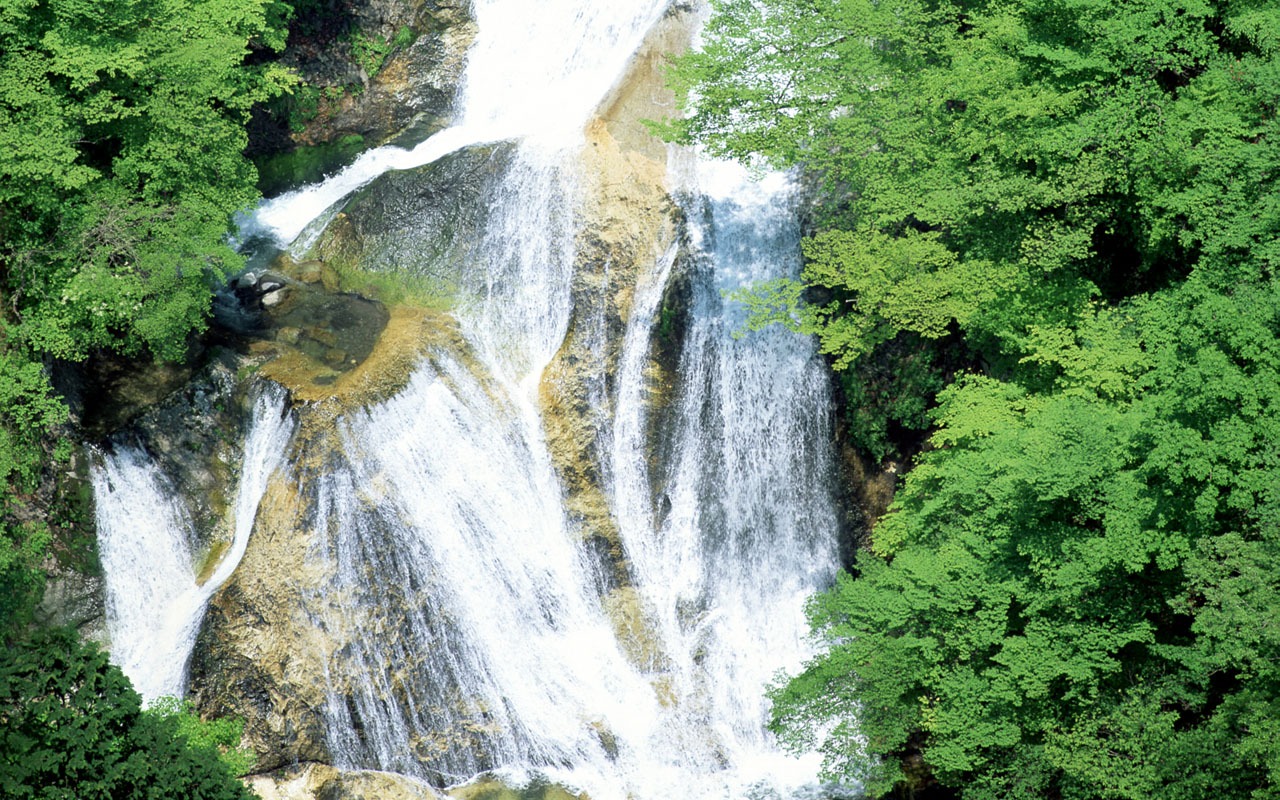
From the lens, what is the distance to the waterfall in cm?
1866

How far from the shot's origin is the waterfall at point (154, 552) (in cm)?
1866

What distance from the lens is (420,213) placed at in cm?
2133

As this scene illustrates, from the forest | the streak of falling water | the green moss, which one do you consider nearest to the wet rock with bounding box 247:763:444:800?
the forest

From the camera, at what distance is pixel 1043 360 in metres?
17.5

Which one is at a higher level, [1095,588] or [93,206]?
[93,206]

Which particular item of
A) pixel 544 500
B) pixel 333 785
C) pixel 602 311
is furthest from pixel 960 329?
pixel 333 785

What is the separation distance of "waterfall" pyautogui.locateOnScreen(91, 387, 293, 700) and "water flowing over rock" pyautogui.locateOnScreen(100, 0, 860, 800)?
13cm

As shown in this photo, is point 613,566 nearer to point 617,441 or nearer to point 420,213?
point 617,441

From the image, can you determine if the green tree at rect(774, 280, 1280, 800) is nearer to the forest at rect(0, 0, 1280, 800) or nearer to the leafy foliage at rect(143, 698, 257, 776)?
the forest at rect(0, 0, 1280, 800)

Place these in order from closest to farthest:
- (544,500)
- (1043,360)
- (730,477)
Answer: (1043,360) < (544,500) < (730,477)

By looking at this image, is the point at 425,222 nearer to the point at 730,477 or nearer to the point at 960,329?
the point at 730,477

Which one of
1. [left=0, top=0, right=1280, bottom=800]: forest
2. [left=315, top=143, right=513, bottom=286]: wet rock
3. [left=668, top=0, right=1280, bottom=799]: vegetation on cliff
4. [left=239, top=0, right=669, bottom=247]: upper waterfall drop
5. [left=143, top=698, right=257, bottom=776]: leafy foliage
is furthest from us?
[left=239, top=0, right=669, bottom=247]: upper waterfall drop

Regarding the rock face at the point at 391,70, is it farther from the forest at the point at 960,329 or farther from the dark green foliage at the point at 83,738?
the dark green foliage at the point at 83,738

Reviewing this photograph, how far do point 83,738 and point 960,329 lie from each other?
44.9 feet
